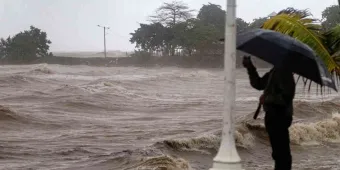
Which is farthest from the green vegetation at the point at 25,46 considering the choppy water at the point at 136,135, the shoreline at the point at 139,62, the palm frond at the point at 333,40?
the palm frond at the point at 333,40

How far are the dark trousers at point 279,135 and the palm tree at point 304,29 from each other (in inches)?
99.9

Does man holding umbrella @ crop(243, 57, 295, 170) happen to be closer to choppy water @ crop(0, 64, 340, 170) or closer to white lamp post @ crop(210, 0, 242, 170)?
white lamp post @ crop(210, 0, 242, 170)

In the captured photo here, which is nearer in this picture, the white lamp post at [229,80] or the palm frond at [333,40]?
the white lamp post at [229,80]

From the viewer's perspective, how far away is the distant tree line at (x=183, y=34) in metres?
73.9

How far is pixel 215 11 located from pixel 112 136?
2760 inches

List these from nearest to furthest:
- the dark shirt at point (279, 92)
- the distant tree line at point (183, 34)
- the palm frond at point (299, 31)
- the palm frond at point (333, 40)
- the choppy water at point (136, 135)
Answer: the dark shirt at point (279, 92) < the palm frond at point (299, 31) < the palm frond at point (333, 40) < the choppy water at point (136, 135) < the distant tree line at point (183, 34)

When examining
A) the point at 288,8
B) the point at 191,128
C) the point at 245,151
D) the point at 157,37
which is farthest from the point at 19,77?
the point at 157,37

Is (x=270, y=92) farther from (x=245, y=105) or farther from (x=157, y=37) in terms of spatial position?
(x=157, y=37)

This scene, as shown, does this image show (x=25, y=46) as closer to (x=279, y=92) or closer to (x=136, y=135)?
(x=136, y=135)

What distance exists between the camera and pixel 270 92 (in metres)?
5.18

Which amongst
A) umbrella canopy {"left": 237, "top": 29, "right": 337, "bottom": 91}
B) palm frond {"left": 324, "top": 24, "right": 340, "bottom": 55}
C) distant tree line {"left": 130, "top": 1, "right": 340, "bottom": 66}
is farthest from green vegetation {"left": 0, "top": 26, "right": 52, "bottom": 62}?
umbrella canopy {"left": 237, "top": 29, "right": 337, "bottom": 91}

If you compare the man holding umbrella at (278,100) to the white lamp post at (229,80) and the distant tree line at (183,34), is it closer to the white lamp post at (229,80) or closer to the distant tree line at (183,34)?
the white lamp post at (229,80)

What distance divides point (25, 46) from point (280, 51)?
7487 cm

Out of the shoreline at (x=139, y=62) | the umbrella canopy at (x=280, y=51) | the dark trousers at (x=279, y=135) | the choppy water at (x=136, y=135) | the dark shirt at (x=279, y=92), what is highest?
the umbrella canopy at (x=280, y=51)
